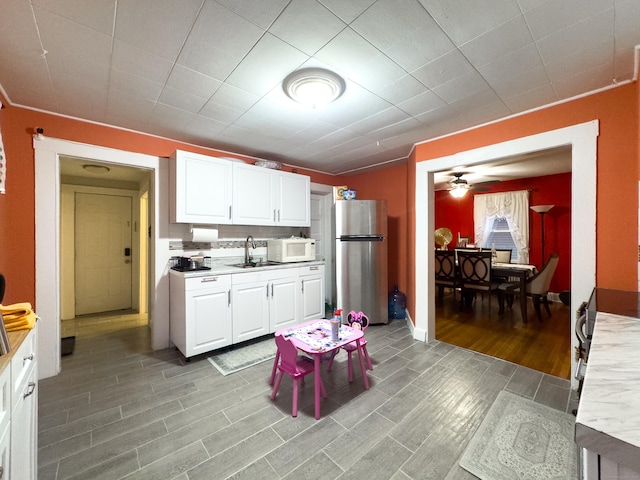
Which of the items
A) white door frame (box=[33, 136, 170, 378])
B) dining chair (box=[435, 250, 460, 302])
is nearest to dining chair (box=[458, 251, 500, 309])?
dining chair (box=[435, 250, 460, 302])

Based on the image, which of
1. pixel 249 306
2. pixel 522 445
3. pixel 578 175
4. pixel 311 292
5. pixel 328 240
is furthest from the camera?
pixel 328 240

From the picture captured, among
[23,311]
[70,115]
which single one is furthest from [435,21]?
[70,115]

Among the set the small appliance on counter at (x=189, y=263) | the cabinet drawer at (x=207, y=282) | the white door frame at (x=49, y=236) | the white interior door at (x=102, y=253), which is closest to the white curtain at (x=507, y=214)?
the cabinet drawer at (x=207, y=282)

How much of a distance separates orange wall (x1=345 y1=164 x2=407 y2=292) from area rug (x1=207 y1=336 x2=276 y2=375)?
225 cm

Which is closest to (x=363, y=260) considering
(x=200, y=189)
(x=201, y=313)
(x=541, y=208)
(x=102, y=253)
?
(x=201, y=313)

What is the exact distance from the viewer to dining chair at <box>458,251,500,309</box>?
4.05 meters

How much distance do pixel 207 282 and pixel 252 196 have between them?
1233 mm

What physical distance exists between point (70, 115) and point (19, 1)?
58.4 inches

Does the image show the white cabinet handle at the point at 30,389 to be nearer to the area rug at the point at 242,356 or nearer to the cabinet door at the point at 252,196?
the area rug at the point at 242,356

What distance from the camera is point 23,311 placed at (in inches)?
49.8

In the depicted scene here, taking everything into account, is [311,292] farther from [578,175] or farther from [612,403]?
[612,403]

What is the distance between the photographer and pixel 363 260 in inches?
145

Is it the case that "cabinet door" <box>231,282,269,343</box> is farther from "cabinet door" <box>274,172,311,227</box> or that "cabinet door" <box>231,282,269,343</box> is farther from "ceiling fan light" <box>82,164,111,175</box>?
"ceiling fan light" <box>82,164,111,175</box>

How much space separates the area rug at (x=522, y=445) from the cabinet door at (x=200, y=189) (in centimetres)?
301
